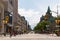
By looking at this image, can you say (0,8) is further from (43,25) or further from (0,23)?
(43,25)

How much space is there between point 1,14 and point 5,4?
9087 millimetres

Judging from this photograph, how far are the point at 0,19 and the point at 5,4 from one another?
34.7 feet

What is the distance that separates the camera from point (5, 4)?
264ft

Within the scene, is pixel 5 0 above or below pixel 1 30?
above

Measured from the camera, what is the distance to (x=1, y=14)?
237ft

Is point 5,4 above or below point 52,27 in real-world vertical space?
above

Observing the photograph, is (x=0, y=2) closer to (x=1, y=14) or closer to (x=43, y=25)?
(x=1, y=14)

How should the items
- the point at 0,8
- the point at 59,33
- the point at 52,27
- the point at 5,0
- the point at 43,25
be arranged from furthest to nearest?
the point at 43,25 → the point at 52,27 → the point at 5,0 → the point at 0,8 → the point at 59,33

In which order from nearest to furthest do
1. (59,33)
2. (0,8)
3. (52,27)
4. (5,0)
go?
(59,33) < (0,8) < (5,0) < (52,27)

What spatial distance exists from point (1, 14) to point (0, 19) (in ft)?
5.96

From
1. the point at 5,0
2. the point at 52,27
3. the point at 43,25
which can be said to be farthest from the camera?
the point at 43,25

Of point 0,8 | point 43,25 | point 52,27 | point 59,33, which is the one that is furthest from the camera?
point 43,25

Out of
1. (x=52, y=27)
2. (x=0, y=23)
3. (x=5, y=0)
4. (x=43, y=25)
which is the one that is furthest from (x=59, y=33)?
(x=43, y=25)

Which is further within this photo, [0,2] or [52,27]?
[52,27]
